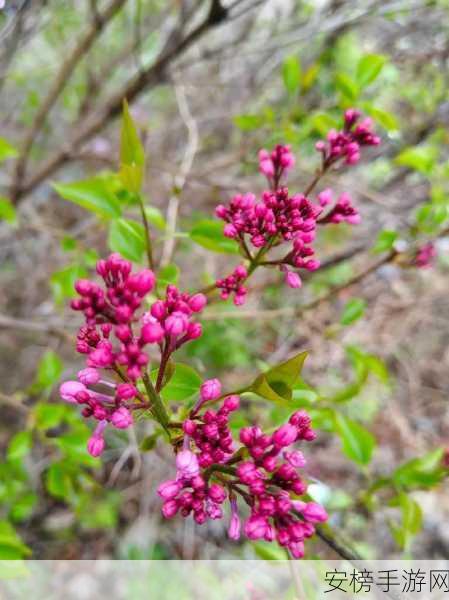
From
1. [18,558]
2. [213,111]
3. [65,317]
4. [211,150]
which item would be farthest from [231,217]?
[211,150]

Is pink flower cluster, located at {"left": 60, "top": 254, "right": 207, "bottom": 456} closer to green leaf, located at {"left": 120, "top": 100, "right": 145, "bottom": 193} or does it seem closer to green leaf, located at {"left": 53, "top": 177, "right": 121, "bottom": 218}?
green leaf, located at {"left": 120, "top": 100, "right": 145, "bottom": 193}

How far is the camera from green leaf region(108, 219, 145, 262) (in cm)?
119

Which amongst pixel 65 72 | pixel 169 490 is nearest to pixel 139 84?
pixel 65 72

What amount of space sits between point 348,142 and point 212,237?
1.27 ft

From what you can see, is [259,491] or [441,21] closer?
[259,491]

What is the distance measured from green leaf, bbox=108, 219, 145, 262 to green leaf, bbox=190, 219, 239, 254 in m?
0.13

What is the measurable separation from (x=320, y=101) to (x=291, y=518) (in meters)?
2.83

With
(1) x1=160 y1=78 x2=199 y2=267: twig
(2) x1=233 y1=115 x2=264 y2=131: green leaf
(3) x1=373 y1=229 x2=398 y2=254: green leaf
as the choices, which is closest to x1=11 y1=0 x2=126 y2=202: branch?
(1) x1=160 y1=78 x2=199 y2=267: twig

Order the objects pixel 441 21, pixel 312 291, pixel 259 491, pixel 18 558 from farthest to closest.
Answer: pixel 312 291 → pixel 441 21 → pixel 18 558 → pixel 259 491

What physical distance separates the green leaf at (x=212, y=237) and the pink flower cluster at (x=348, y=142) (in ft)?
0.94

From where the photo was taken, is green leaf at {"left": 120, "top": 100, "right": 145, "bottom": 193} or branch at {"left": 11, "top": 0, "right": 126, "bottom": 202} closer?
green leaf at {"left": 120, "top": 100, "right": 145, "bottom": 193}

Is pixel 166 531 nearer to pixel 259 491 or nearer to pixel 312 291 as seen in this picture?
pixel 312 291

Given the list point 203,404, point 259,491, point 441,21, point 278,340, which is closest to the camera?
point 259,491

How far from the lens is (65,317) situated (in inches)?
93.0
